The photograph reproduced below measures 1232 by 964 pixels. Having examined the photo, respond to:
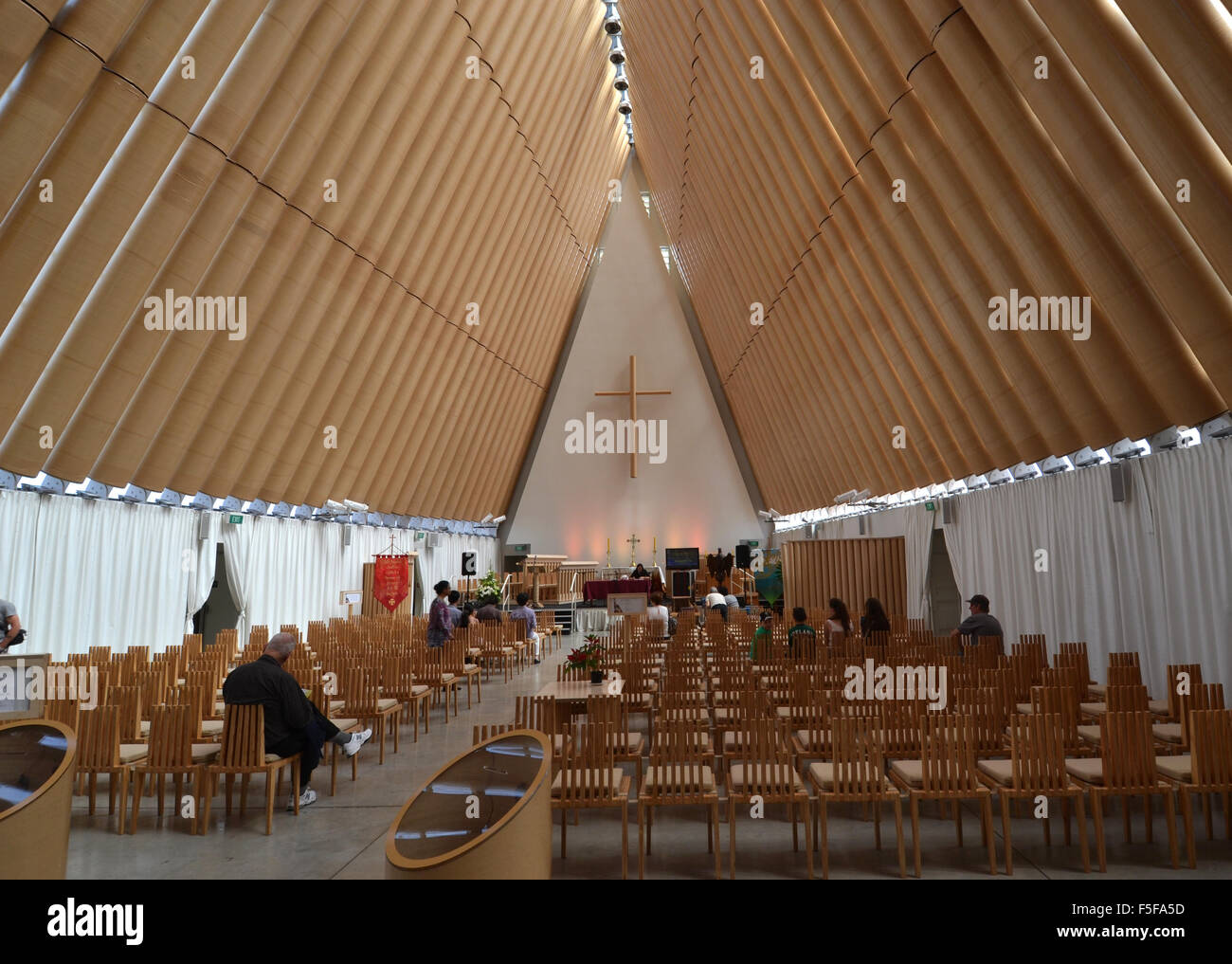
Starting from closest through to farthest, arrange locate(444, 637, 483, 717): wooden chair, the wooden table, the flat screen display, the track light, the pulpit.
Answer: the wooden table
locate(444, 637, 483, 717): wooden chair
the track light
the pulpit
the flat screen display

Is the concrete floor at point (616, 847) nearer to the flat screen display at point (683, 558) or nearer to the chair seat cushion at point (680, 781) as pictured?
the chair seat cushion at point (680, 781)

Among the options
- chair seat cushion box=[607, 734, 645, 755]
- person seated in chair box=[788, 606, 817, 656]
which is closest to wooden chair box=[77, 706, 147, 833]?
chair seat cushion box=[607, 734, 645, 755]

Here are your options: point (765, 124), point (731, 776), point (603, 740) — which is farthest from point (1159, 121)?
point (765, 124)

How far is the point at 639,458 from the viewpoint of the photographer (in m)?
26.8

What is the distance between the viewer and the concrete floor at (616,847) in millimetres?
4184

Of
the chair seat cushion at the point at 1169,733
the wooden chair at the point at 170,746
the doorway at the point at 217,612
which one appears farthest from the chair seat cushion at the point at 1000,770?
the doorway at the point at 217,612

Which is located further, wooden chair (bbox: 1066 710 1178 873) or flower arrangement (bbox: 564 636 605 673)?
flower arrangement (bbox: 564 636 605 673)

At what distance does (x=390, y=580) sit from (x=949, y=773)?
1404 cm

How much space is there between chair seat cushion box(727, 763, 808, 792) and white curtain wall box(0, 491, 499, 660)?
8.48 meters

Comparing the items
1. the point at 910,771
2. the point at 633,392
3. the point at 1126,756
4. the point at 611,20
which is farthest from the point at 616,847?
the point at 633,392

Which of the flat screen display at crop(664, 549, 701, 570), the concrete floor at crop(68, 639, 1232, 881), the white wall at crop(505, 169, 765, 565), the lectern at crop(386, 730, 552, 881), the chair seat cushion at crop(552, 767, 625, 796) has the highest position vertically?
the white wall at crop(505, 169, 765, 565)

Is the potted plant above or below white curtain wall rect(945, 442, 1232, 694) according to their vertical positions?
below

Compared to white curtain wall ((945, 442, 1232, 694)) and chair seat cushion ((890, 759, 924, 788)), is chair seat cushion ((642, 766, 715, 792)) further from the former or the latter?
white curtain wall ((945, 442, 1232, 694))

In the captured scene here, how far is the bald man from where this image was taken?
17.5ft
